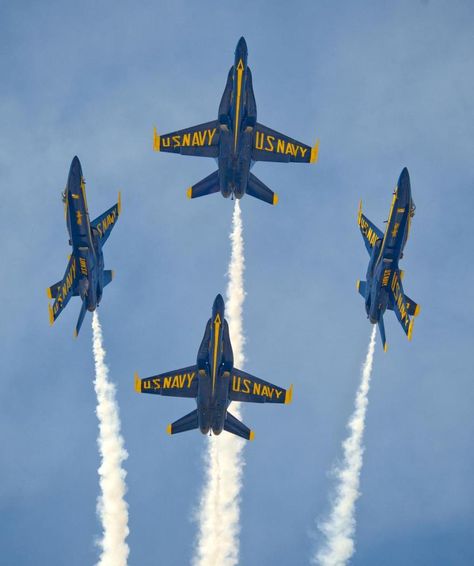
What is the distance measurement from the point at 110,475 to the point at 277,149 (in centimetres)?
3649

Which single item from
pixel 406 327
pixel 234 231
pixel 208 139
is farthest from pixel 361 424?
pixel 208 139

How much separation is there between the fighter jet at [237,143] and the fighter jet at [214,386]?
15.0 metres

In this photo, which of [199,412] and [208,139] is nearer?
[199,412]

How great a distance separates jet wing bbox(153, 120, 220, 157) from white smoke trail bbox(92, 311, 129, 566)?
19.3 metres

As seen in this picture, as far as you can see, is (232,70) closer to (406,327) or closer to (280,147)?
(280,147)

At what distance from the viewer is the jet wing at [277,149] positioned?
454 feet

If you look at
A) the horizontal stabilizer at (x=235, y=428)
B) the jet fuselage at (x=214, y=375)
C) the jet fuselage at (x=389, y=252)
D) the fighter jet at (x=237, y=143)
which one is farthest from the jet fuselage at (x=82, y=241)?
the jet fuselage at (x=389, y=252)

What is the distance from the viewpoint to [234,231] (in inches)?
5817

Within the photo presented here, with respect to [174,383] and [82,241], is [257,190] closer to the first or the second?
[82,241]

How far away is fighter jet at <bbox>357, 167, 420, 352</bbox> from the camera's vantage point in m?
131

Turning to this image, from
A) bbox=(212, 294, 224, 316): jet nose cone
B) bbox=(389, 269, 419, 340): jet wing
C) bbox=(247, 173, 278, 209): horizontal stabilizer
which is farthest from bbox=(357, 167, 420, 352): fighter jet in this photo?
bbox=(212, 294, 224, 316): jet nose cone

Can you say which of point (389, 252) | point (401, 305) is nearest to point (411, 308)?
point (401, 305)

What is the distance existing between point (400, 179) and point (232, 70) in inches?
790

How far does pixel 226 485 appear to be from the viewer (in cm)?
14238
